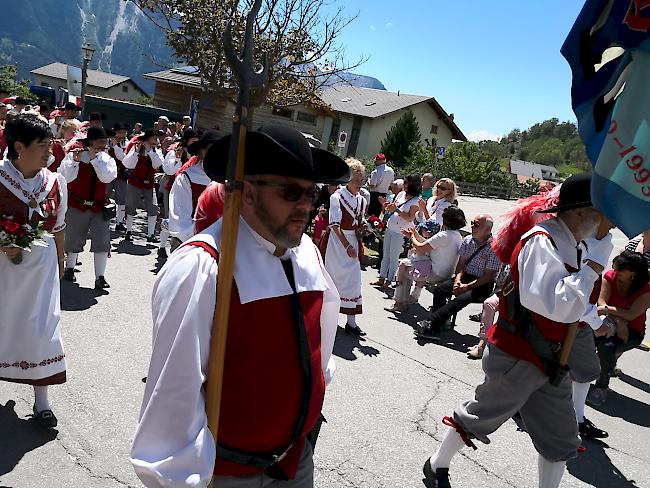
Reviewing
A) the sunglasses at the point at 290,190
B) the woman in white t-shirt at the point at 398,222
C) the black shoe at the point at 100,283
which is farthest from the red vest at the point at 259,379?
the woman in white t-shirt at the point at 398,222

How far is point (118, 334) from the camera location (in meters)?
5.39

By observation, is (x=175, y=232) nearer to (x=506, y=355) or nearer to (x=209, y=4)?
(x=506, y=355)

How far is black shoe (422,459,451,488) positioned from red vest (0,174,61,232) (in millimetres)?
3108

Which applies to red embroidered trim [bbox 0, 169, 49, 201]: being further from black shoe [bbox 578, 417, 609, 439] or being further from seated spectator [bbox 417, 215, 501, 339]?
black shoe [bbox 578, 417, 609, 439]

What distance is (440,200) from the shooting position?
351 inches

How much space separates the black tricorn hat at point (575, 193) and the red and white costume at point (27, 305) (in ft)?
10.7

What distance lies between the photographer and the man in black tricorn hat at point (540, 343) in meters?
3.06

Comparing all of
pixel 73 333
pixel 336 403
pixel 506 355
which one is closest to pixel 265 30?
pixel 73 333

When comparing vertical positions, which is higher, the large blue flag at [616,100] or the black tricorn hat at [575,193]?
the large blue flag at [616,100]

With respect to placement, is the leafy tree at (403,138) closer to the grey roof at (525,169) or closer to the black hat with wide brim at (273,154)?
the black hat with wide brim at (273,154)

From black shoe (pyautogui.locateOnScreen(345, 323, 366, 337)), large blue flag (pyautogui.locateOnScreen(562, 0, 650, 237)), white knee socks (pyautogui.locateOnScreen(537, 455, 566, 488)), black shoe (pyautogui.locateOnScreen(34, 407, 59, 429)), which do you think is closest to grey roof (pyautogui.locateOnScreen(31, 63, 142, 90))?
black shoe (pyautogui.locateOnScreen(345, 323, 366, 337))

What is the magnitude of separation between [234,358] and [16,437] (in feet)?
8.09

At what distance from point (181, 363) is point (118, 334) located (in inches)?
159

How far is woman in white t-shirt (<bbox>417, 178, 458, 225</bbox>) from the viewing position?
8.65 metres
